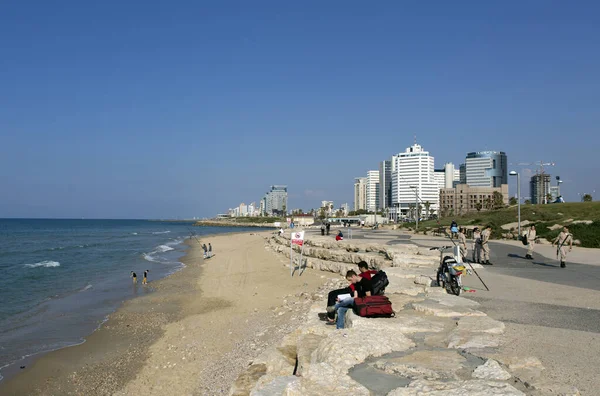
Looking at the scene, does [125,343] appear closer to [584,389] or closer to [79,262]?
[584,389]

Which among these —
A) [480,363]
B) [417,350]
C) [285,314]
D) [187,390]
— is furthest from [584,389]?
[285,314]

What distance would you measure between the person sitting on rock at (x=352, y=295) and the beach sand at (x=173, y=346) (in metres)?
2.19

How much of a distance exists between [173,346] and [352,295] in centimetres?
530

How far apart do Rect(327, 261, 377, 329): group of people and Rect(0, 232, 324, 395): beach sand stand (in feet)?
6.59

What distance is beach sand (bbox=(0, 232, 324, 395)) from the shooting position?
859 centimetres

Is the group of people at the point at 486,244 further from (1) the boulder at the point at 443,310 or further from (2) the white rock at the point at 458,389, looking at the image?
(2) the white rock at the point at 458,389

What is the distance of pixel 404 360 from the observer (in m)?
5.27

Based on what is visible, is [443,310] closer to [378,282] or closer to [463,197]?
[378,282]

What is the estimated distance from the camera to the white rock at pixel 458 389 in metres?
4.02

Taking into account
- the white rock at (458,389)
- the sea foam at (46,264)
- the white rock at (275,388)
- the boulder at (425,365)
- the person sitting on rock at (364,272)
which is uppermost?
the person sitting on rock at (364,272)

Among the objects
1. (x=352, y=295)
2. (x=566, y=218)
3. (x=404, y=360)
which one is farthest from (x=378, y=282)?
(x=566, y=218)

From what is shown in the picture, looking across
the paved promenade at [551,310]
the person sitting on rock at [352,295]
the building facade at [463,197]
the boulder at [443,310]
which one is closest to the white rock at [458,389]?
the paved promenade at [551,310]

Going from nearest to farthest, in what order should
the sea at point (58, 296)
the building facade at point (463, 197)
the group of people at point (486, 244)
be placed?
the sea at point (58, 296), the group of people at point (486, 244), the building facade at point (463, 197)

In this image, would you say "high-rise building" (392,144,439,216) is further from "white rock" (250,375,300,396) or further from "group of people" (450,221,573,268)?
"white rock" (250,375,300,396)
